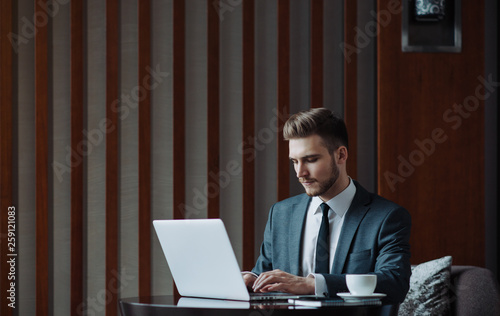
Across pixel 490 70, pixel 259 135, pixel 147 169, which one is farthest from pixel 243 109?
pixel 490 70

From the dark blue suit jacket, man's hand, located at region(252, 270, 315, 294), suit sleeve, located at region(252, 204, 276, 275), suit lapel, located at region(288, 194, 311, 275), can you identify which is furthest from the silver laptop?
suit sleeve, located at region(252, 204, 276, 275)

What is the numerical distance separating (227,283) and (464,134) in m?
1.82

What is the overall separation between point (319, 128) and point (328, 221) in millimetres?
339

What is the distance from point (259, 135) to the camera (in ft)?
10.1

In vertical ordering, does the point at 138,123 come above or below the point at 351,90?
below

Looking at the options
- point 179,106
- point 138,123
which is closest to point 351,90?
point 179,106

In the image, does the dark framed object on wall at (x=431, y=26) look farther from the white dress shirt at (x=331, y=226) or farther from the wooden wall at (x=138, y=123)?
the white dress shirt at (x=331, y=226)

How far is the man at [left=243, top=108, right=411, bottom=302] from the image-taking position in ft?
6.73

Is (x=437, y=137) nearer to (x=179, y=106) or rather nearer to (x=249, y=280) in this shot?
(x=179, y=106)

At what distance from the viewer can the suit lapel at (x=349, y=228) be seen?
6.84ft

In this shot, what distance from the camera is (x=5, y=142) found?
9.59 feet

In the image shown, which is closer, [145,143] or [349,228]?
[349,228]

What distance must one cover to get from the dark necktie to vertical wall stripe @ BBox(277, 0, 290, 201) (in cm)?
85

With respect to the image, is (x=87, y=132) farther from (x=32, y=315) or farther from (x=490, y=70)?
(x=490, y=70)
